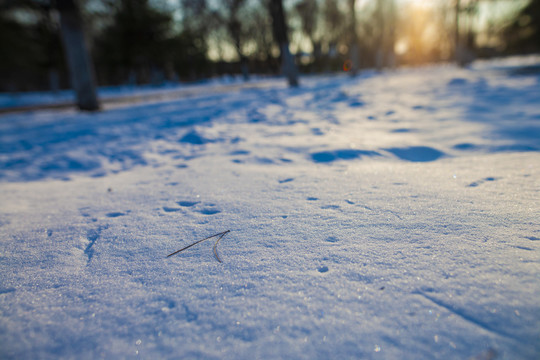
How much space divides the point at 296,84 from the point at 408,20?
1491 inches

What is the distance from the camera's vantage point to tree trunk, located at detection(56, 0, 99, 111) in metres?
5.85

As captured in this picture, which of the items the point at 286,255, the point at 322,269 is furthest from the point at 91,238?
the point at 322,269

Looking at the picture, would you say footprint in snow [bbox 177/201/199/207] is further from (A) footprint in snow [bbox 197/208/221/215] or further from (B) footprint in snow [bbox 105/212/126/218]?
(B) footprint in snow [bbox 105/212/126/218]

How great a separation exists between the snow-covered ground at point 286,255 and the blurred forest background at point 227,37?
6930mm

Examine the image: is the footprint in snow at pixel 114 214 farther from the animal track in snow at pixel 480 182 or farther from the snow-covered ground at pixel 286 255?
the animal track in snow at pixel 480 182

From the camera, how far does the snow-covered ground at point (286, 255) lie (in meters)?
0.77

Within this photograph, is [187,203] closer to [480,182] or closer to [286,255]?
[286,255]

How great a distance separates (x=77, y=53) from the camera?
6117mm

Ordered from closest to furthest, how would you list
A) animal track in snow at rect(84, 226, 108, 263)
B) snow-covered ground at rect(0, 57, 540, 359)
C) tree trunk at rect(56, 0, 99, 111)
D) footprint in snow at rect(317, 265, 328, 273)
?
snow-covered ground at rect(0, 57, 540, 359), footprint in snow at rect(317, 265, 328, 273), animal track in snow at rect(84, 226, 108, 263), tree trunk at rect(56, 0, 99, 111)

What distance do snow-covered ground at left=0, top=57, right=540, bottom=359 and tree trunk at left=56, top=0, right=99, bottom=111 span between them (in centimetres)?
468

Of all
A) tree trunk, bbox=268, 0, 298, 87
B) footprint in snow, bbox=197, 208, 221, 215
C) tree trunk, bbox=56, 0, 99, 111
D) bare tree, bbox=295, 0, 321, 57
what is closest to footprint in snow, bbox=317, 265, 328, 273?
footprint in snow, bbox=197, 208, 221, 215

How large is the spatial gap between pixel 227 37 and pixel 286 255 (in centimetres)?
3270

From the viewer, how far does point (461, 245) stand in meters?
1.08

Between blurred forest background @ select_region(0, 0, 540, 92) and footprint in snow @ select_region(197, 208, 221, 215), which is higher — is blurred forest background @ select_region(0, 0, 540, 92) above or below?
above
